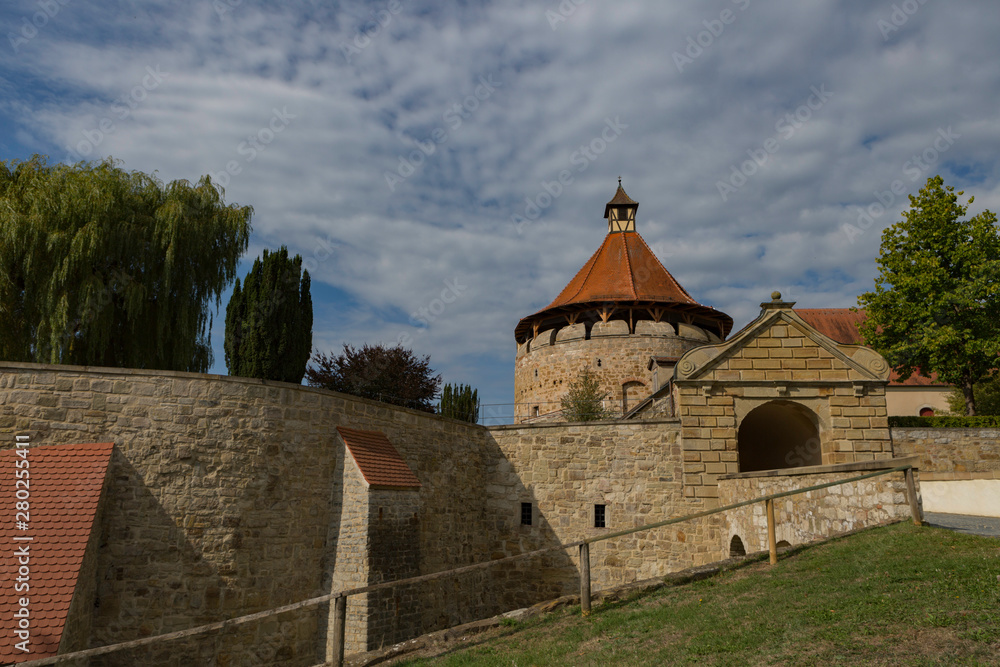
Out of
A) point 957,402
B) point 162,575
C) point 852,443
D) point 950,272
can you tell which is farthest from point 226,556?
point 957,402

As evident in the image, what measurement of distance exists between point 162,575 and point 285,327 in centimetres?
541

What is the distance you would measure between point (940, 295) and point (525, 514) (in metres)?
16.7

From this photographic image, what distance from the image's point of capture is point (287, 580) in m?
11.5

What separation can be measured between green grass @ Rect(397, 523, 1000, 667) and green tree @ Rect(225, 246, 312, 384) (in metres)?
7.76

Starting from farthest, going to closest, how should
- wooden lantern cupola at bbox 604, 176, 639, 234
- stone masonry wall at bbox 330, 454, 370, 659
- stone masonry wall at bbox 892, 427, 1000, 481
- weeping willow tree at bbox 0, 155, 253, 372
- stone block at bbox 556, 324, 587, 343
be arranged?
wooden lantern cupola at bbox 604, 176, 639, 234 → stone block at bbox 556, 324, 587, 343 → stone masonry wall at bbox 892, 427, 1000, 481 → weeping willow tree at bbox 0, 155, 253, 372 → stone masonry wall at bbox 330, 454, 370, 659

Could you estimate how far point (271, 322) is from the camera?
545 inches

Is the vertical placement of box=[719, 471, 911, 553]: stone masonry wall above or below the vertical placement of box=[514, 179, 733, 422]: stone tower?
below

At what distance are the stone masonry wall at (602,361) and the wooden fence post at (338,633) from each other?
21642 millimetres

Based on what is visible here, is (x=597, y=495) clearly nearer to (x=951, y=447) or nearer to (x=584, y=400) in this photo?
(x=584, y=400)

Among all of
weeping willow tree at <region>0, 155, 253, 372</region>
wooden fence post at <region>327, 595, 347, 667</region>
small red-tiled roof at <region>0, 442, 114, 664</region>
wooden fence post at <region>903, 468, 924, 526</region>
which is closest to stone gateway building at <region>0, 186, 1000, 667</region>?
small red-tiled roof at <region>0, 442, 114, 664</region>

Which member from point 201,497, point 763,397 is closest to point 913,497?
point 763,397

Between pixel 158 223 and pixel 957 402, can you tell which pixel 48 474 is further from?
pixel 957 402

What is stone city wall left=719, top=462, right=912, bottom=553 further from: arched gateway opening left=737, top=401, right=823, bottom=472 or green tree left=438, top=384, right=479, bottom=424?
green tree left=438, top=384, right=479, bottom=424

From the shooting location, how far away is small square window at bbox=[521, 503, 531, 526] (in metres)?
17.2
